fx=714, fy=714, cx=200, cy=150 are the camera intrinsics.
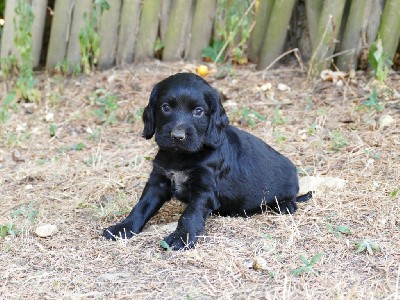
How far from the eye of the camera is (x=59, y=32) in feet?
23.9

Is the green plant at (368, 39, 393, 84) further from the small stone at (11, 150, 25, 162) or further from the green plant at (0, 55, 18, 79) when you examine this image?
the green plant at (0, 55, 18, 79)

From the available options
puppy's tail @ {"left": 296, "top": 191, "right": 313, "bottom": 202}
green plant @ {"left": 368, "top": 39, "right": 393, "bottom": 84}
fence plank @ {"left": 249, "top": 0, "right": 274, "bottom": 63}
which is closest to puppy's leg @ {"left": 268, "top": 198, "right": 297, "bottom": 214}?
puppy's tail @ {"left": 296, "top": 191, "right": 313, "bottom": 202}

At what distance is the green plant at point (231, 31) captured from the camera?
7.04 metres

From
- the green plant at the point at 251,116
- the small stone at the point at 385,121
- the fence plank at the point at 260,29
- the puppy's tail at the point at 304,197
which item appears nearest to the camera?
the puppy's tail at the point at 304,197

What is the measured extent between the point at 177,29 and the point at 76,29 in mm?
1029

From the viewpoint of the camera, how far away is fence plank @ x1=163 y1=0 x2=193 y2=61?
720 cm

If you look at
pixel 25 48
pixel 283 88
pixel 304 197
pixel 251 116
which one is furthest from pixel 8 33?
pixel 304 197

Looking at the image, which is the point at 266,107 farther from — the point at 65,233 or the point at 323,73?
the point at 65,233

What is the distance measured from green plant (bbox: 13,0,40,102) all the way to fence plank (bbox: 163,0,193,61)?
1.36 metres

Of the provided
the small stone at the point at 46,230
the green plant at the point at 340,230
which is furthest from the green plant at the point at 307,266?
the small stone at the point at 46,230

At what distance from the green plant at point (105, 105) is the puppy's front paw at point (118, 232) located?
2381 millimetres

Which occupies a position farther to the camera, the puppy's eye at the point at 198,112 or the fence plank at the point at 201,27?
the fence plank at the point at 201,27

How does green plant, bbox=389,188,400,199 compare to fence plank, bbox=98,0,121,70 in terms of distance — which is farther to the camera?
fence plank, bbox=98,0,121,70

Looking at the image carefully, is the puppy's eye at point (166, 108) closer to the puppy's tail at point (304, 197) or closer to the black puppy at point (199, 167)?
the black puppy at point (199, 167)
